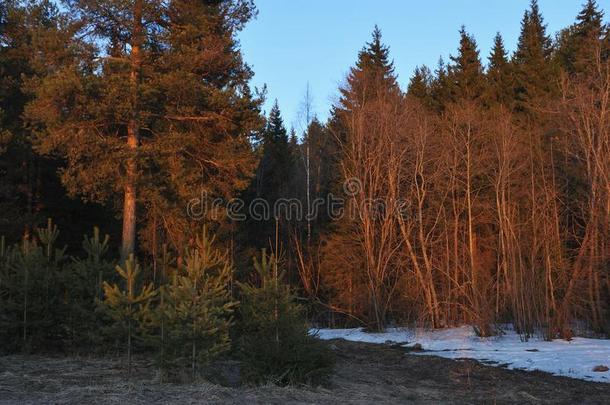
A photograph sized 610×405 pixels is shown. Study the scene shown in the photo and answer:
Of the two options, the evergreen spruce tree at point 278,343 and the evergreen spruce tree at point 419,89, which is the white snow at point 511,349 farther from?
the evergreen spruce tree at point 419,89

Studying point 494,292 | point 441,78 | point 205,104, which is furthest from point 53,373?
point 441,78

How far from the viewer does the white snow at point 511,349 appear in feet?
46.4

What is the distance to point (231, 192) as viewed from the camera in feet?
61.0

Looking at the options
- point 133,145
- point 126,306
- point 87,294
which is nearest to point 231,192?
point 133,145

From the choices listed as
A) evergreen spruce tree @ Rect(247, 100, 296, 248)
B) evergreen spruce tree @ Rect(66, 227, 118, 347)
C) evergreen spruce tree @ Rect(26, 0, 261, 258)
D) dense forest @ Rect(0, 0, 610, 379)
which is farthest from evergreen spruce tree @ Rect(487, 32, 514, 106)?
evergreen spruce tree @ Rect(66, 227, 118, 347)

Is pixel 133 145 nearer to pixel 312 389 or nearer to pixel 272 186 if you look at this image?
pixel 312 389

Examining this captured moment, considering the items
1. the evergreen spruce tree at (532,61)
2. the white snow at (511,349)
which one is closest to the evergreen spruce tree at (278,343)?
the white snow at (511,349)

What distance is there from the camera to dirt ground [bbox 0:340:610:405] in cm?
849

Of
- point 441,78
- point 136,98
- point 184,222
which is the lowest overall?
point 184,222

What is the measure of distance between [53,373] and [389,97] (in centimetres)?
2173

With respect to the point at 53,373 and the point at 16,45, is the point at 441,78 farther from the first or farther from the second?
the point at 53,373

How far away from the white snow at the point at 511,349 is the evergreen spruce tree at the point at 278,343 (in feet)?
8.45

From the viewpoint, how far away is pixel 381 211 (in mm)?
28312

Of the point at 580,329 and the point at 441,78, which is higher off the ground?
the point at 441,78
